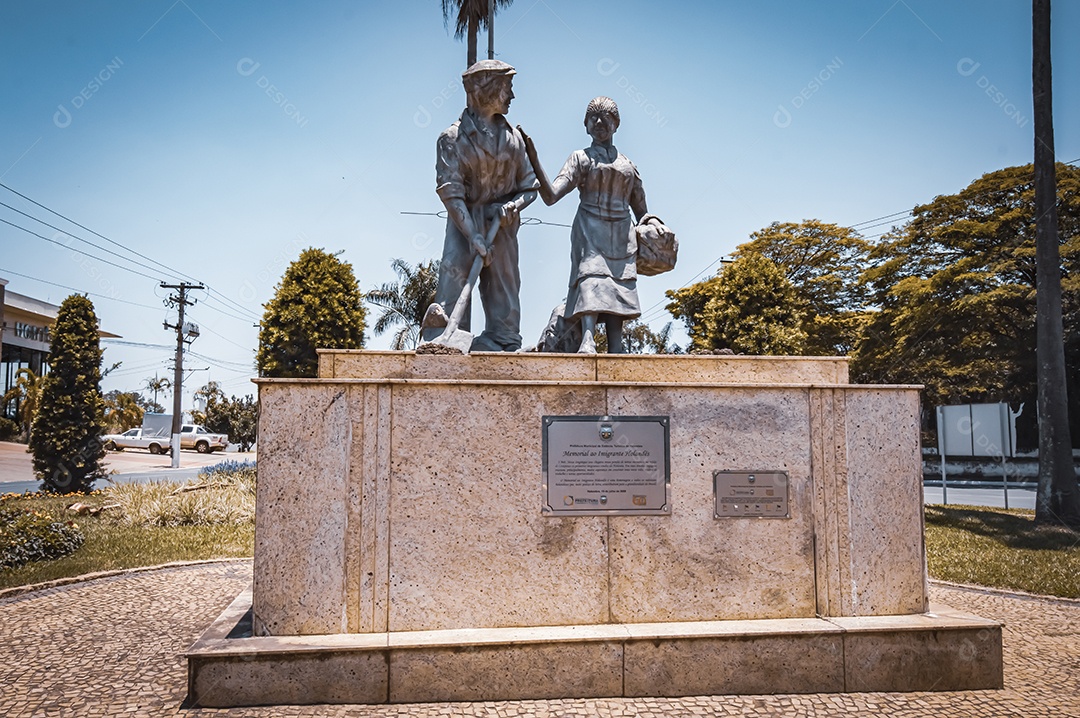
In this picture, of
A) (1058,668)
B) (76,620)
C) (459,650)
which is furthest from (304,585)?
(1058,668)

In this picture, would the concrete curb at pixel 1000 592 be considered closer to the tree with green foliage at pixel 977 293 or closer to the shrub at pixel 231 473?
the shrub at pixel 231 473

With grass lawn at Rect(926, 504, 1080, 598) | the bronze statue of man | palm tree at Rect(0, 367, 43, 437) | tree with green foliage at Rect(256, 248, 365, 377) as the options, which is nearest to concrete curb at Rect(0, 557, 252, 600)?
the bronze statue of man

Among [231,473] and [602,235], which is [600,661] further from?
[231,473]

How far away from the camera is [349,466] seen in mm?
4492

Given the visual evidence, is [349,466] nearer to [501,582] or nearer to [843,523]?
[501,582]

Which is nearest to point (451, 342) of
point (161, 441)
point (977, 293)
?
point (977, 293)

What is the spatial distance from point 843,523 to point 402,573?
278 centimetres

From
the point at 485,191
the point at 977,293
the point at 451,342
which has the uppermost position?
the point at 977,293

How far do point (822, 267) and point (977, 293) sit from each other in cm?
1763

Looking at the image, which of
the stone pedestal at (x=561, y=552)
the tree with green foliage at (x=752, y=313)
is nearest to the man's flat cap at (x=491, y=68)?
the stone pedestal at (x=561, y=552)

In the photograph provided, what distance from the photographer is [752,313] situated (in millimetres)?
21938

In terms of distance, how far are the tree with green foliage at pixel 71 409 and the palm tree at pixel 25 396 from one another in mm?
18633

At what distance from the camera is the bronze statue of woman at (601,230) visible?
602cm

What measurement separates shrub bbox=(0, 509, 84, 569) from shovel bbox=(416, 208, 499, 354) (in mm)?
6530
